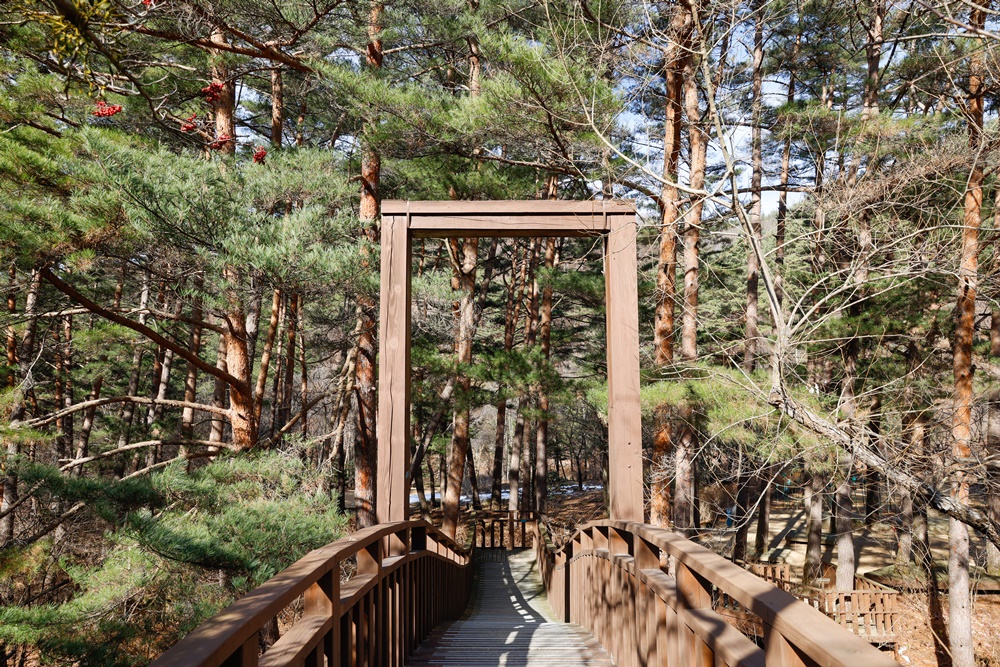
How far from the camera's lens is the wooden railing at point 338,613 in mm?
1279

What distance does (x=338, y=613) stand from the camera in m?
2.24

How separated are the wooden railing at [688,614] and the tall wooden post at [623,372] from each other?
30cm

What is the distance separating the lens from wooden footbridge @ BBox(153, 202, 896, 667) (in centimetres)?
143

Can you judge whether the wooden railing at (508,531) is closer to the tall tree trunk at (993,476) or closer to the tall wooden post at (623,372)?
the tall tree trunk at (993,476)

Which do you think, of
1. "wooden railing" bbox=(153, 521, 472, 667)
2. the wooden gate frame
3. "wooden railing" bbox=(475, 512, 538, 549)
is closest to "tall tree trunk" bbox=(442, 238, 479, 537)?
"wooden railing" bbox=(475, 512, 538, 549)

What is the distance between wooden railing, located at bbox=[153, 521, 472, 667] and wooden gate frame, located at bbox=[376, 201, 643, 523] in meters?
0.68

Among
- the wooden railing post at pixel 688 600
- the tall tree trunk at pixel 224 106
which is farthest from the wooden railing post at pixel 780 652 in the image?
the tall tree trunk at pixel 224 106

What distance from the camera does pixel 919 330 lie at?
1079 cm

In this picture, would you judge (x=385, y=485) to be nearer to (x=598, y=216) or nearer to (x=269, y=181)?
(x=598, y=216)

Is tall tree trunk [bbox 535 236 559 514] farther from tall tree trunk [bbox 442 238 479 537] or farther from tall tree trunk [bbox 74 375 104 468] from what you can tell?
tall tree trunk [bbox 74 375 104 468]

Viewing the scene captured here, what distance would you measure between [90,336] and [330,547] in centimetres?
892

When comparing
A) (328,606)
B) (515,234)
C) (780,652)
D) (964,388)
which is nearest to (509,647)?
(328,606)

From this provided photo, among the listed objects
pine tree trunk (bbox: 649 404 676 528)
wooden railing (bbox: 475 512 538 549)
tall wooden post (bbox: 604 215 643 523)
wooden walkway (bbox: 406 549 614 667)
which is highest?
tall wooden post (bbox: 604 215 643 523)

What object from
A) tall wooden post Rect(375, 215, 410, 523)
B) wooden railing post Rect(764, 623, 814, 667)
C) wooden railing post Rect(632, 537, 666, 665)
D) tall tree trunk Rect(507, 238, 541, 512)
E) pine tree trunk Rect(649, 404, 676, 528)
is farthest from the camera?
tall tree trunk Rect(507, 238, 541, 512)
